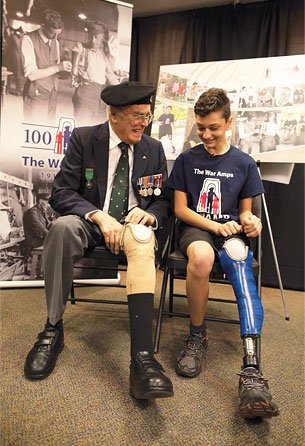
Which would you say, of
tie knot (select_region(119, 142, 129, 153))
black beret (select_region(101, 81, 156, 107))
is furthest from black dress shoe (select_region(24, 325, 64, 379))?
black beret (select_region(101, 81, 156, 107))

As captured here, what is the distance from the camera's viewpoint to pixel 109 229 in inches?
56.7

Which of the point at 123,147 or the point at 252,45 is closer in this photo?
the point at 123,147

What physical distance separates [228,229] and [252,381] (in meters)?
0.64

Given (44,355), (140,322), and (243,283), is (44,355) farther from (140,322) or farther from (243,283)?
(243,283)

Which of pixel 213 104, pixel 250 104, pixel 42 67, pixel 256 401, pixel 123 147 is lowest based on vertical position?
pixel 256 401

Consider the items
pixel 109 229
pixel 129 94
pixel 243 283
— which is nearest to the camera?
pixel 243 283

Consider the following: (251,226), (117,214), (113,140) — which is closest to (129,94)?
(113,140)

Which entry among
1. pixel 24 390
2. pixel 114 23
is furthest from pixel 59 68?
pixel 24 390

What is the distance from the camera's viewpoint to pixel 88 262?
2.69 m

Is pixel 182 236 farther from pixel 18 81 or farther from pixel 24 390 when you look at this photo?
pixel 18 81

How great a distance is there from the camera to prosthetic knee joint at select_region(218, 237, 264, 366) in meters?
1.24

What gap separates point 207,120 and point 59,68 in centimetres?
129

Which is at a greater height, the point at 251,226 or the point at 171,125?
the point at 171,125

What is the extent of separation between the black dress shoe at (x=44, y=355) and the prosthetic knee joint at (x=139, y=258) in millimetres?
396
